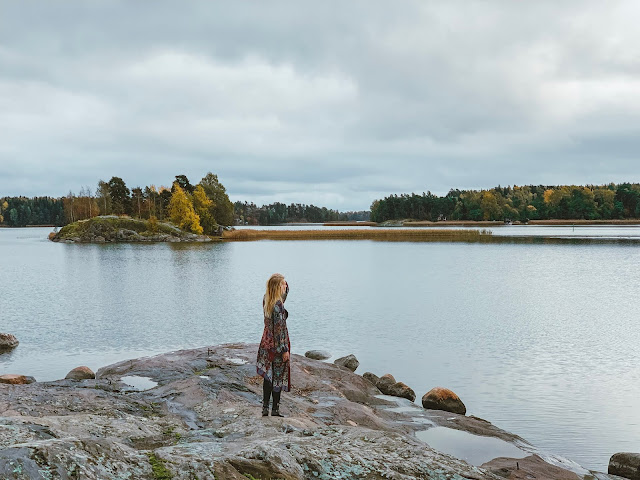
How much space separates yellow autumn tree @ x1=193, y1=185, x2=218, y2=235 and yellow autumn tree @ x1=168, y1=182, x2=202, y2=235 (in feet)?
6.46

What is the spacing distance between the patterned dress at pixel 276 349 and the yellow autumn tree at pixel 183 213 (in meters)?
121

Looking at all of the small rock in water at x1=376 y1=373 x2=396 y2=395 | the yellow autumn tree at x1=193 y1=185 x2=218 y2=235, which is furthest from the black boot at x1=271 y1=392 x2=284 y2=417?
the yellow autumn tree at x1=193 y1=185 x2=218 y2=235

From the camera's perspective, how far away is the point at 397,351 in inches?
973

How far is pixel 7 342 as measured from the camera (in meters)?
24.8

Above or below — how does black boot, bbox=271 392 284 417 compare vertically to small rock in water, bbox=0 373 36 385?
above

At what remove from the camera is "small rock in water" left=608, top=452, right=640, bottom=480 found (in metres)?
11.6

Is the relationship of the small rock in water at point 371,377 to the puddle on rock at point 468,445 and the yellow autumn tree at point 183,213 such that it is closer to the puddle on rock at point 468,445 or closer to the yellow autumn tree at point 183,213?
the puddle on rock at point 468,445

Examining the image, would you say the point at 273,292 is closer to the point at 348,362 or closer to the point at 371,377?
the point at 371,377

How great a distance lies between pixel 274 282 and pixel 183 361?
29.7 ft

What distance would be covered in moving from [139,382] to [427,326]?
18445mm

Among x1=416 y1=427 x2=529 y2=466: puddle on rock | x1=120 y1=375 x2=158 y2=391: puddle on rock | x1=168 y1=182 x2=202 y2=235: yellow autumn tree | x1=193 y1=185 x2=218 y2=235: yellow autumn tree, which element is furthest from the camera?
x1=193 y1=185 x2=218 y2=235: yellow autumn tree

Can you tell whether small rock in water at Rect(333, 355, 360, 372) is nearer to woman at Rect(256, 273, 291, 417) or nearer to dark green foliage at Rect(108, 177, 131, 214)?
woman at Rect(256, 273, 291, 417)

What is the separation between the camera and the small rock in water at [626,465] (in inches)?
457

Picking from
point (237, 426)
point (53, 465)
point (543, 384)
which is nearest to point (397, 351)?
point (543, 384)
